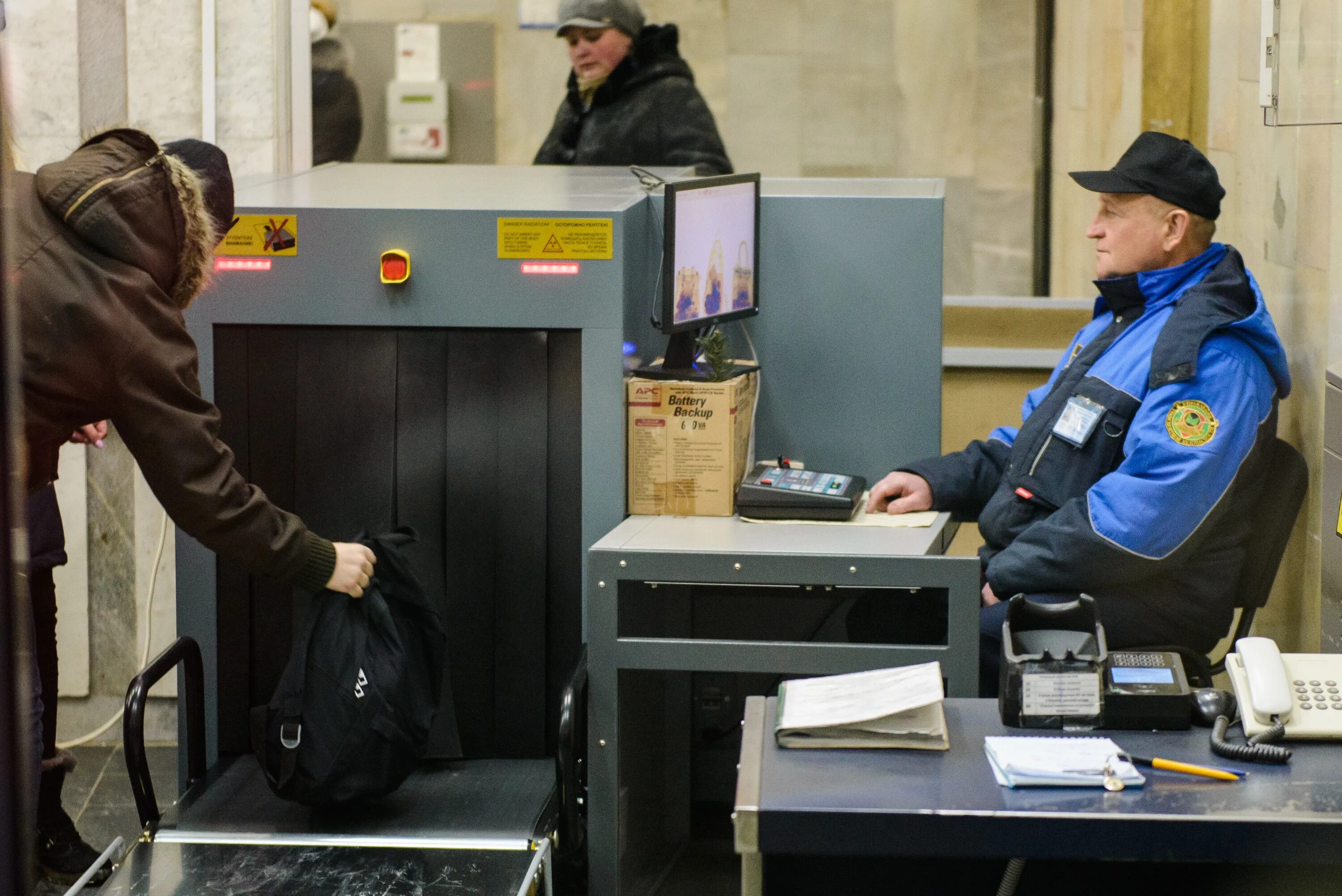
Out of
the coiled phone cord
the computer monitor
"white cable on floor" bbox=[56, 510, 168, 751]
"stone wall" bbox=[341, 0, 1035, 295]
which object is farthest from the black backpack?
"stone wall" bbox=[341, 0, 1035, 295]

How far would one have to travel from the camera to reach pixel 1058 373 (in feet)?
10.8

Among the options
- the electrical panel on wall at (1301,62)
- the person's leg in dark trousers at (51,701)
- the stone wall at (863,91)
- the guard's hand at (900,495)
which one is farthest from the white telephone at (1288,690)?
the stone wall at (863,91)

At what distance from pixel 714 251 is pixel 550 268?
41 centimetres

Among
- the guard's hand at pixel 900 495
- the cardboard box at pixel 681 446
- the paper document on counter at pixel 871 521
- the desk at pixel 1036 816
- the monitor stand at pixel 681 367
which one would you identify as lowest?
the desk at pixel 1036 816

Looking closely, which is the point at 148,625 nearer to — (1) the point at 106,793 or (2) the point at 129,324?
(1) the point at 106,793

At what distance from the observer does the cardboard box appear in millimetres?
3041

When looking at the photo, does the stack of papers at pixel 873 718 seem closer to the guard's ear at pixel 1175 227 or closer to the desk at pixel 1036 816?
the desk at pixel 1036 816

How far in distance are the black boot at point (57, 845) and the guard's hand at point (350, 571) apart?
3.63 ft

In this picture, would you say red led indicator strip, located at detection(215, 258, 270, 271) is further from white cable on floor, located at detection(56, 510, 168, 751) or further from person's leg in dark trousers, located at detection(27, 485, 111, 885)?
white cable on floor, located at detection(56, 510, 168, 751)

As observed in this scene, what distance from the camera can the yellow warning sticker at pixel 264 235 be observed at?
118 inches

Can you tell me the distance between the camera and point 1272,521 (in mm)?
2969

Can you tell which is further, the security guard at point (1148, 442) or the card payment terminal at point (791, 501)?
the card payment terminal at point (791, 501)

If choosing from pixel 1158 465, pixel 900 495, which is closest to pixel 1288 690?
pixel 1158 465

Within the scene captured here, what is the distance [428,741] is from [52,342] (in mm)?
1216
